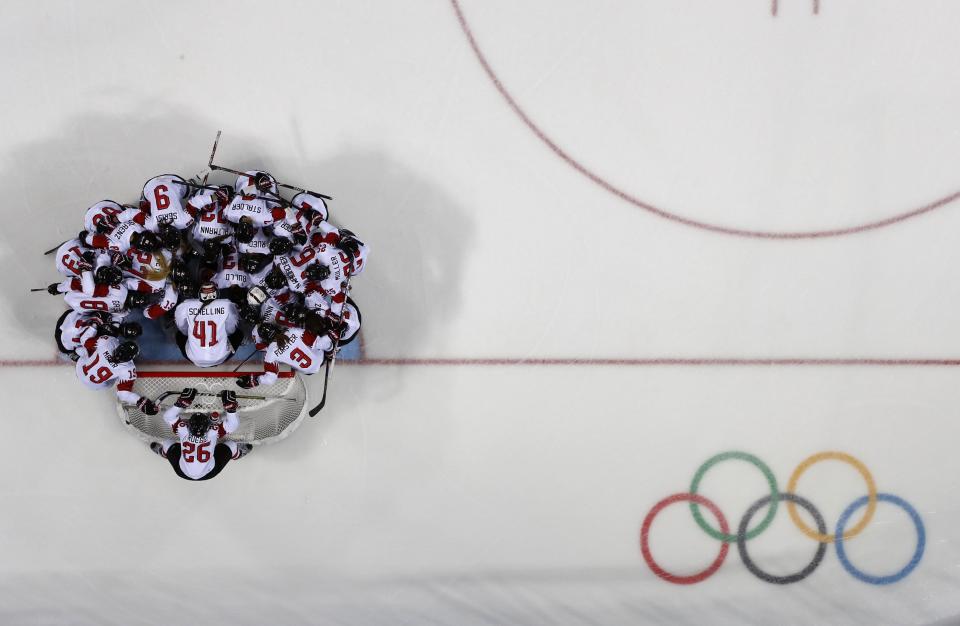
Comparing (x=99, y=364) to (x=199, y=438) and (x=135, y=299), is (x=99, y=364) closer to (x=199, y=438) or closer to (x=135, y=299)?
(x=135, y=299)

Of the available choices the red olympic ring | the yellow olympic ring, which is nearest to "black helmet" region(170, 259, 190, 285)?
the red olympic ring

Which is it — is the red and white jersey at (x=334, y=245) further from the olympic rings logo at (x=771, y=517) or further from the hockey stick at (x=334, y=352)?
the olympic rings logo at (x=771, y=517)

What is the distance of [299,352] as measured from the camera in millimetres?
3395

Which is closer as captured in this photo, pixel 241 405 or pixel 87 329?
pixel 87 329

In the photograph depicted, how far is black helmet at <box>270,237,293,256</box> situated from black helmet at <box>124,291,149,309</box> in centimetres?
62

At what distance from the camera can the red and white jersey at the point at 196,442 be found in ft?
11.5

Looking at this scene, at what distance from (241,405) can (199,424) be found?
33 cm

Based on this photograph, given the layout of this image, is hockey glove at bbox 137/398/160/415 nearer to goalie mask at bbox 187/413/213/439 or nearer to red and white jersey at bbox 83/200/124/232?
goalie mask at bbox 187/413/213/439

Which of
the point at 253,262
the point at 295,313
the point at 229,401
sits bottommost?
the point at 229,401


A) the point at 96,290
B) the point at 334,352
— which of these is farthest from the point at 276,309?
the point at 96,290

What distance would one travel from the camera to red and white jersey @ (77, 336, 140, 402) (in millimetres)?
3391

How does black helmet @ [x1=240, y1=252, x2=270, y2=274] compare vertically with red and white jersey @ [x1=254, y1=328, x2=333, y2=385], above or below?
above

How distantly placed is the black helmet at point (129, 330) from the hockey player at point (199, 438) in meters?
0.35

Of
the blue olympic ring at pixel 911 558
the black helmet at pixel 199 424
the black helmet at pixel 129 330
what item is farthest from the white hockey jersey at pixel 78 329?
the blue olympic ring at pixel 911 558
